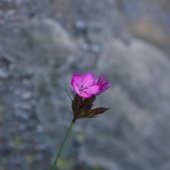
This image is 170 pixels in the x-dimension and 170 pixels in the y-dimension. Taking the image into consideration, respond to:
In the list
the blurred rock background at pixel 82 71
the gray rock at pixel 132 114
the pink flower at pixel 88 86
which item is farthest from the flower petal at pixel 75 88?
the gray rock at pixel 132 114

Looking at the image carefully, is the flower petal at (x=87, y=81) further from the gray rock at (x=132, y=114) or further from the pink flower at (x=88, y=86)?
the gray rock at (x=132, y=114)

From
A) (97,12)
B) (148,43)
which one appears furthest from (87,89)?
(148,43)

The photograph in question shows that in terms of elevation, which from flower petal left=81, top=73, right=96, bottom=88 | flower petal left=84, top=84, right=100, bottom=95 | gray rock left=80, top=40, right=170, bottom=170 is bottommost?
flower petal left=84, top=84, right=100, bottom=95

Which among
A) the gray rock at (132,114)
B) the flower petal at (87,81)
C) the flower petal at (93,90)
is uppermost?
the gray rock at (132,114)

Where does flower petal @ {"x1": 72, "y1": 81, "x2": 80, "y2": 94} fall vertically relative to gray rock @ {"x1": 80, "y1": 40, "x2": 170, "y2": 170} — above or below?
below

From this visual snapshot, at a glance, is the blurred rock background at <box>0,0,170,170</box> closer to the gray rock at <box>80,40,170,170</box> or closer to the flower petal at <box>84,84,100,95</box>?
the gray rock at <box>80,40,170,170</box>

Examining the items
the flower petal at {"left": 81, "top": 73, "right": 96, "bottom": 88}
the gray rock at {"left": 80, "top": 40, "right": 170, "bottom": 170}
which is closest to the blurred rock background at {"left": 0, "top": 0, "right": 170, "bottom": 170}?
the gray rock at {"left": 80, "top": 40, "right": 170, "bottom": 170}
